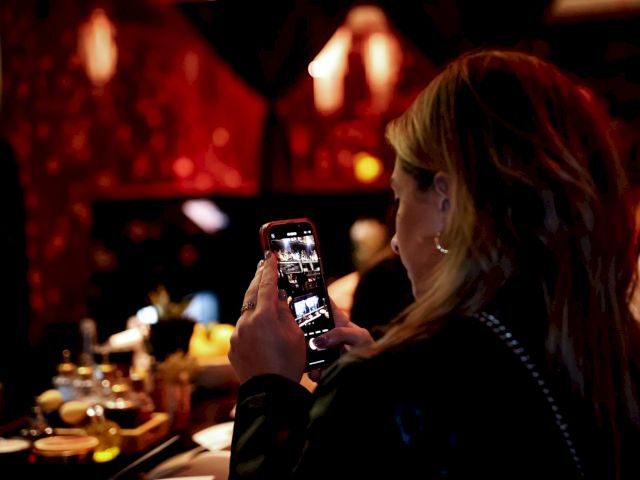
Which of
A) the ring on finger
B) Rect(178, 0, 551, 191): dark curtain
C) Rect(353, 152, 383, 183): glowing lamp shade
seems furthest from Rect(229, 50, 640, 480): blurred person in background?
Rect(353, 152, 383, 183): glowing lamp shade

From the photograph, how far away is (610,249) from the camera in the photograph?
3.13 ft

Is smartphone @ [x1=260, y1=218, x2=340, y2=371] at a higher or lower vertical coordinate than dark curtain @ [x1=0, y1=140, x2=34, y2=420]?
lower

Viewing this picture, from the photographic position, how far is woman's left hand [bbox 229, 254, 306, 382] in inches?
40.6

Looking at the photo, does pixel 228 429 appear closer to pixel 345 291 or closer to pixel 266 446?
pixel 345 291

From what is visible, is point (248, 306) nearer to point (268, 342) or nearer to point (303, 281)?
point (268, 342)

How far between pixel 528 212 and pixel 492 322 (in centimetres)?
14

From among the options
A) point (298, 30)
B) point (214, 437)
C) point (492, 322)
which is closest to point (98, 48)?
point (298, 30)

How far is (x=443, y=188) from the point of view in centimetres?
95

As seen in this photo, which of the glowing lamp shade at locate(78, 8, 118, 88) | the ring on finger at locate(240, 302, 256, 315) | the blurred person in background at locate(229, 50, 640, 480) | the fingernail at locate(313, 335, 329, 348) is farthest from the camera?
the glowing lamp shade at locate(78, 8, 118, 88)

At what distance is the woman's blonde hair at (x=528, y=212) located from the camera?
906 mm

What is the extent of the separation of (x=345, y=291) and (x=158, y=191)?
444cm

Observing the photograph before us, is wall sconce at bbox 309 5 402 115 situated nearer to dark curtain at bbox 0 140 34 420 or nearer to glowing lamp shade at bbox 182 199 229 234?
glowing lamp shade at bbox 182 199 229 234

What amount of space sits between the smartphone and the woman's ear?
1.27ft

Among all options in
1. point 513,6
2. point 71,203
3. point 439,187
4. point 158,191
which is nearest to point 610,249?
point 439,187
